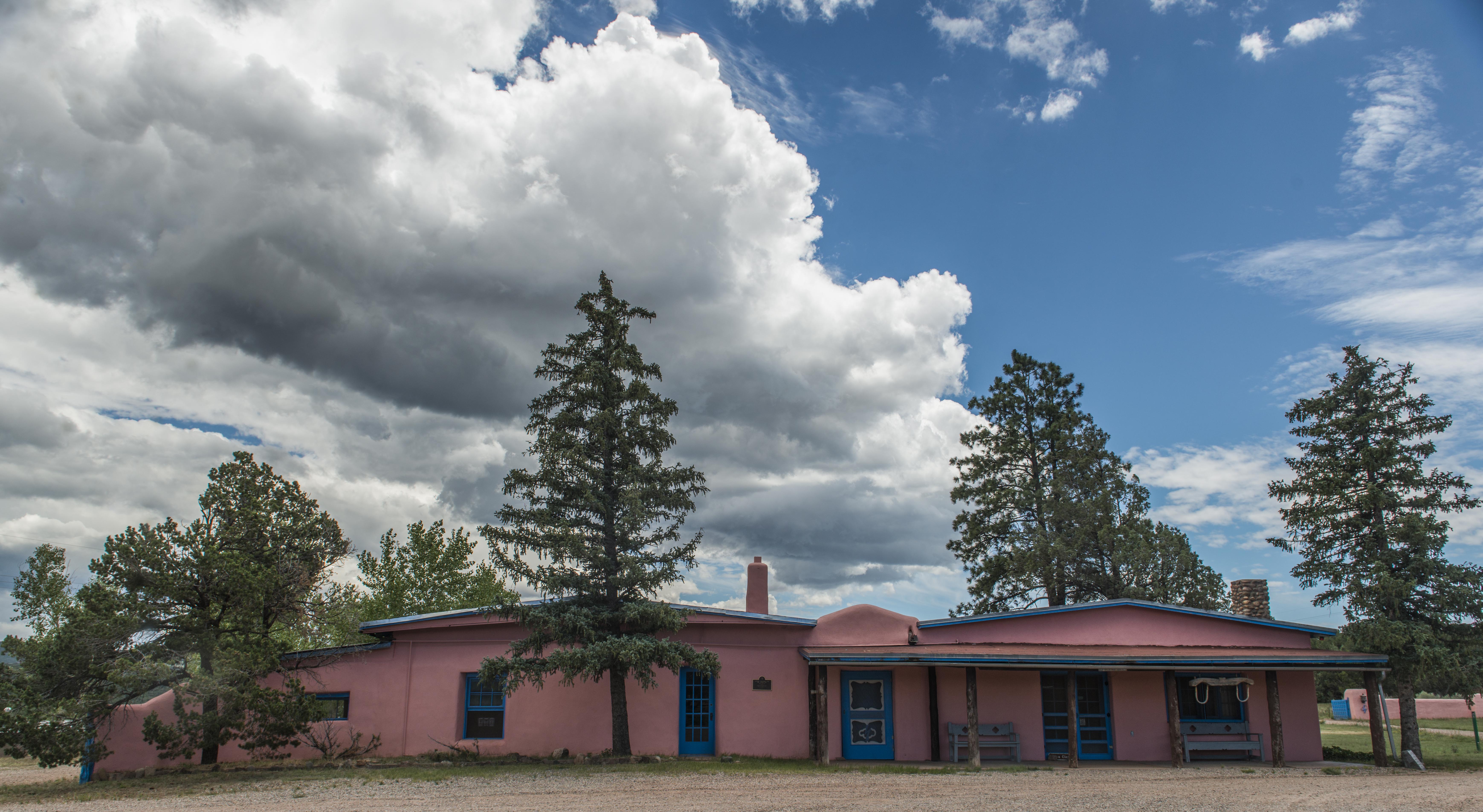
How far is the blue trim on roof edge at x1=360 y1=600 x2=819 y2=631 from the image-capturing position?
17672mm

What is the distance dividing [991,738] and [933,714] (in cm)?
123

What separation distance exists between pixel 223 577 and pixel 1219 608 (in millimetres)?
28511

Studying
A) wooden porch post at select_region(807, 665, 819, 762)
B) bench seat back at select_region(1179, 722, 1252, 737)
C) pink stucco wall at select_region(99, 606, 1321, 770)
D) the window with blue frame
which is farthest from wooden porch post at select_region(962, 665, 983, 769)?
the window with blue frame

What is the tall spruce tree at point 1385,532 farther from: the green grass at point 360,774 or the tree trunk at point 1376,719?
the green grass at point 360,774

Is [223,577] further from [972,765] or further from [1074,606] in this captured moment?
[1074,606]

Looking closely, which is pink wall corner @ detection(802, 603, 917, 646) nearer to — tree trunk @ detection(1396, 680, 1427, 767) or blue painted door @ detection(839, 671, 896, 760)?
blue painted door @ detection(839, 671, 896, 760)

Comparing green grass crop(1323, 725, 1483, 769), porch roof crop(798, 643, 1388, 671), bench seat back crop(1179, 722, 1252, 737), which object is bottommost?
green grass crop(1323, 725, 1483, 769)

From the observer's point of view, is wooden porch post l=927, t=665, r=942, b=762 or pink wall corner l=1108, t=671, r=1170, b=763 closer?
wooden porch post l=927, t=665, r=942, b=762

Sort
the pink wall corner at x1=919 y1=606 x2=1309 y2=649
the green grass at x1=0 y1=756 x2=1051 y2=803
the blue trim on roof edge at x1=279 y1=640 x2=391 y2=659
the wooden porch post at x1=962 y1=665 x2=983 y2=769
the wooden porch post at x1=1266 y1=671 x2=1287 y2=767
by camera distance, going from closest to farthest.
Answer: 1. the green grass at x1=0 y1=756 x2=1051 y2=803
2. the wooden porch post at x1=962 y1=665 x2=983 y2=769
3. the wooden porch post at x1=1266 y1=671 x2=1287 y2=767
4. the blue trim on roof edge at x1=279 y1=640 x2=391 y2=659
5. the pink wall corner at x1=919 y1=606 x2=1309 y2=649

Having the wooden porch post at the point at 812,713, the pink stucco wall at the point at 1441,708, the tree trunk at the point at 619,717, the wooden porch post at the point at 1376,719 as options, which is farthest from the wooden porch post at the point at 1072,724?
the pink stucco wall at the point at 1441,708

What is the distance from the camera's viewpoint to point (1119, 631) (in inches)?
746

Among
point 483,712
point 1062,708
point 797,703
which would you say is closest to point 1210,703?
point 1062,708

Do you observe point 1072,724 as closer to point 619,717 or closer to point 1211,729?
point 1211,729

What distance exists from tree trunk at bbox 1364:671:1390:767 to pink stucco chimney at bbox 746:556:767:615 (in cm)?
1260
